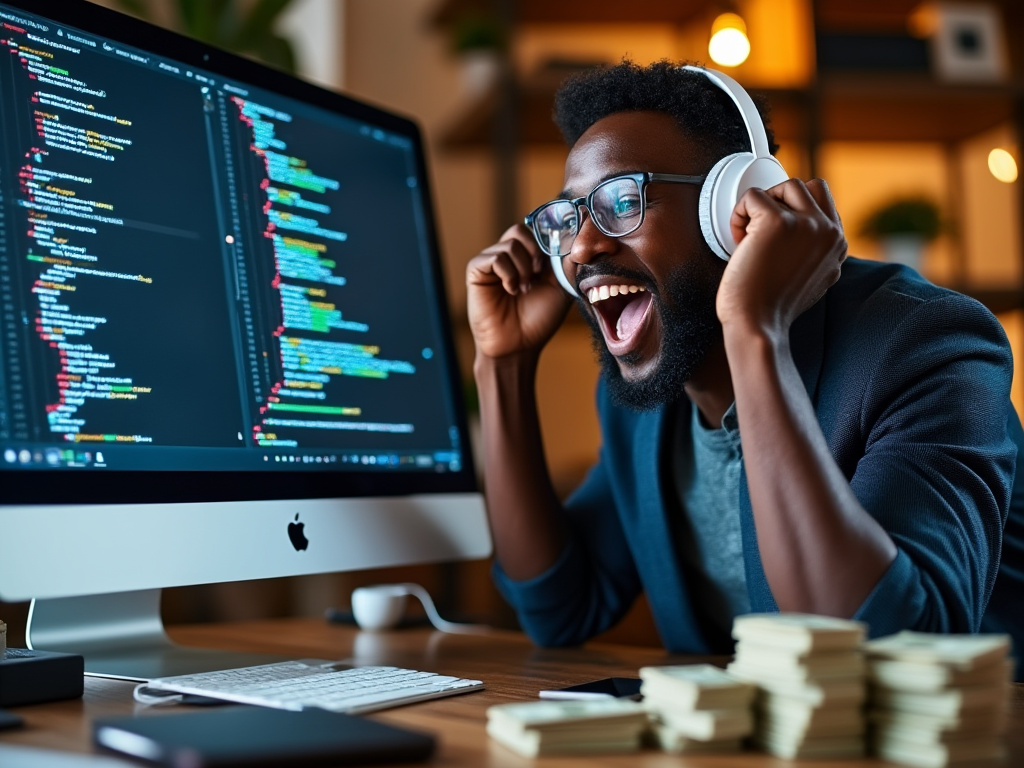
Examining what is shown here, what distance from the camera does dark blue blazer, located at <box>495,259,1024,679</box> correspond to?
93cm

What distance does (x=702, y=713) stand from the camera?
668 mm

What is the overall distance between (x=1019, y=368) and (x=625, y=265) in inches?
96.1

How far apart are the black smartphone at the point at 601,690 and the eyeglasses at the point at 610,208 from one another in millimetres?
510

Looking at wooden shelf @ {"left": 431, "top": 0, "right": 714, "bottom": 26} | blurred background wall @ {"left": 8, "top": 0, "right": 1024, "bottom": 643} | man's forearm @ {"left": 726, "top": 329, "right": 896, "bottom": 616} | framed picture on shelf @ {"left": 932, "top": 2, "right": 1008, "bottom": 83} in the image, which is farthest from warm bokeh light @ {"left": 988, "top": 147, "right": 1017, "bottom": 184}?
man's forearm @ {"left": 726, "top": 329, "right": 896, "bottom": 616}

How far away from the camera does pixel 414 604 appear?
1966 mm

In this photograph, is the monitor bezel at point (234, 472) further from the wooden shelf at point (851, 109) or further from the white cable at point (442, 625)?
the wooden shelf at point (851, 109)

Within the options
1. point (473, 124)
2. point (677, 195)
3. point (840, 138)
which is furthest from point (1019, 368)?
point (677, 195)

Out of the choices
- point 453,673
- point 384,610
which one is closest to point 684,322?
point 453,673

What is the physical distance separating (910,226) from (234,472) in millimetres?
2527

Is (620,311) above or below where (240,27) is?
below

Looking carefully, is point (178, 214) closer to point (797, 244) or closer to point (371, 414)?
point (371, 414)

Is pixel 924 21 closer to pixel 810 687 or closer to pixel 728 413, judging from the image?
pixel 728 413

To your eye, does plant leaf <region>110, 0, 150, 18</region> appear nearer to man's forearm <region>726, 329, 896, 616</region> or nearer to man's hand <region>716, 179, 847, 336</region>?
man's hand <region>716, 179, 847, 336</region>

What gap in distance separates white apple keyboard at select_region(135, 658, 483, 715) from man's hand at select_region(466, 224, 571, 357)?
54 centimetres
